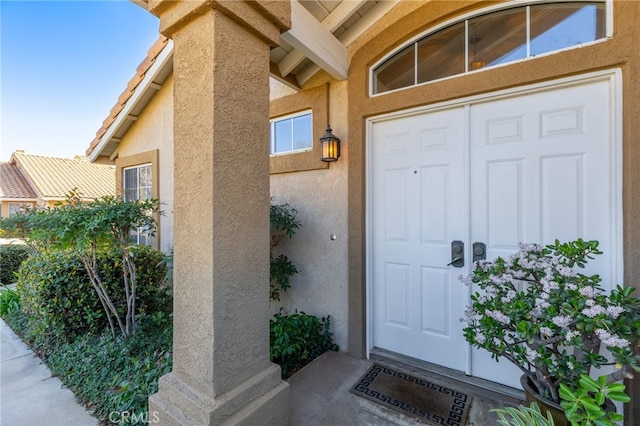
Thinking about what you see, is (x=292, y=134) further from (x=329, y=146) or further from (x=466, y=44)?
(x=466, y=44)

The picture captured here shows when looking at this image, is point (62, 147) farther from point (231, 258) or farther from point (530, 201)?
point (530, 201)

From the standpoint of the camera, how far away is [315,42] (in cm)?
272

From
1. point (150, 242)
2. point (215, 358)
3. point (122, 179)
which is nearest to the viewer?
point (215, 358)

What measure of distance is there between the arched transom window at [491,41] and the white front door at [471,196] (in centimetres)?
38

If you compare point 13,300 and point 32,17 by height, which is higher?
point 32,17

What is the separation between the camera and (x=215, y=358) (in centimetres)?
169

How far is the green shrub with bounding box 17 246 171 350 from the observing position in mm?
3539

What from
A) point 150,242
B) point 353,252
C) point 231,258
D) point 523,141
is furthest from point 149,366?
point 523,141

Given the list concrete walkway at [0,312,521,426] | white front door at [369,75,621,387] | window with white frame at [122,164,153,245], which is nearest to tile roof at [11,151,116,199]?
window with white frame at [122,164,153,245]

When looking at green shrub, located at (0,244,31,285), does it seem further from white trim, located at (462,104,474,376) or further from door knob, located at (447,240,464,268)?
white trim, located at (462,104,474,376)

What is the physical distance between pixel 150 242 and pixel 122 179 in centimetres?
188

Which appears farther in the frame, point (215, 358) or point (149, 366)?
point (149, 366)

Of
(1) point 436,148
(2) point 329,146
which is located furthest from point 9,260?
(1) point 436,148

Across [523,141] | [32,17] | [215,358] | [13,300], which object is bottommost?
[13,300]
